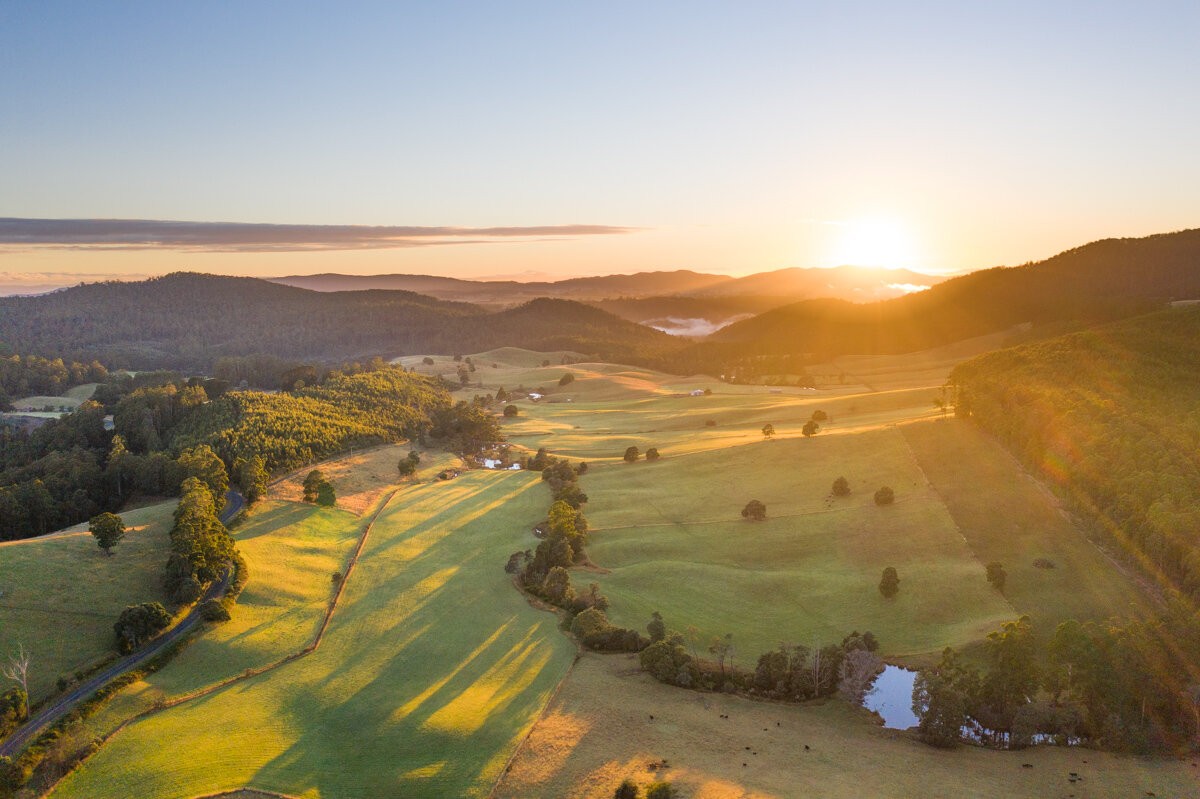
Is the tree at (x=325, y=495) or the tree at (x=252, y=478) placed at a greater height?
the tree at (x=252, y=478)

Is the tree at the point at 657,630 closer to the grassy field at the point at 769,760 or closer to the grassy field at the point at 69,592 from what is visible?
the grassy field at the point at 769,760

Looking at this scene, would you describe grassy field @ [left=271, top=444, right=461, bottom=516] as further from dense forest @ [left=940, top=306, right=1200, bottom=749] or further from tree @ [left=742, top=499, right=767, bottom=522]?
dense forest @ [left=940, top=306, right=1200, bottom=749]

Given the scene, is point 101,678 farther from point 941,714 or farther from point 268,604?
point 941,714

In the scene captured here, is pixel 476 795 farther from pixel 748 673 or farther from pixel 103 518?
pixel 103 518

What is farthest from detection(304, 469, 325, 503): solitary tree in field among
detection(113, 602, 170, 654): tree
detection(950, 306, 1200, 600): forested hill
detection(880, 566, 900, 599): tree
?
detection(950, 306, 1200, 600): forested hill

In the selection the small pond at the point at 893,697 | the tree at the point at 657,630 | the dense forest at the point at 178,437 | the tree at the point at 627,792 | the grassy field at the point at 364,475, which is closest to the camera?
the tree at the point at 627,792

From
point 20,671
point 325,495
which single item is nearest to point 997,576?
point 325,495

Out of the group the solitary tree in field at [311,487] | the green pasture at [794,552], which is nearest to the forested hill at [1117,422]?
the green pasture at [794,552]
